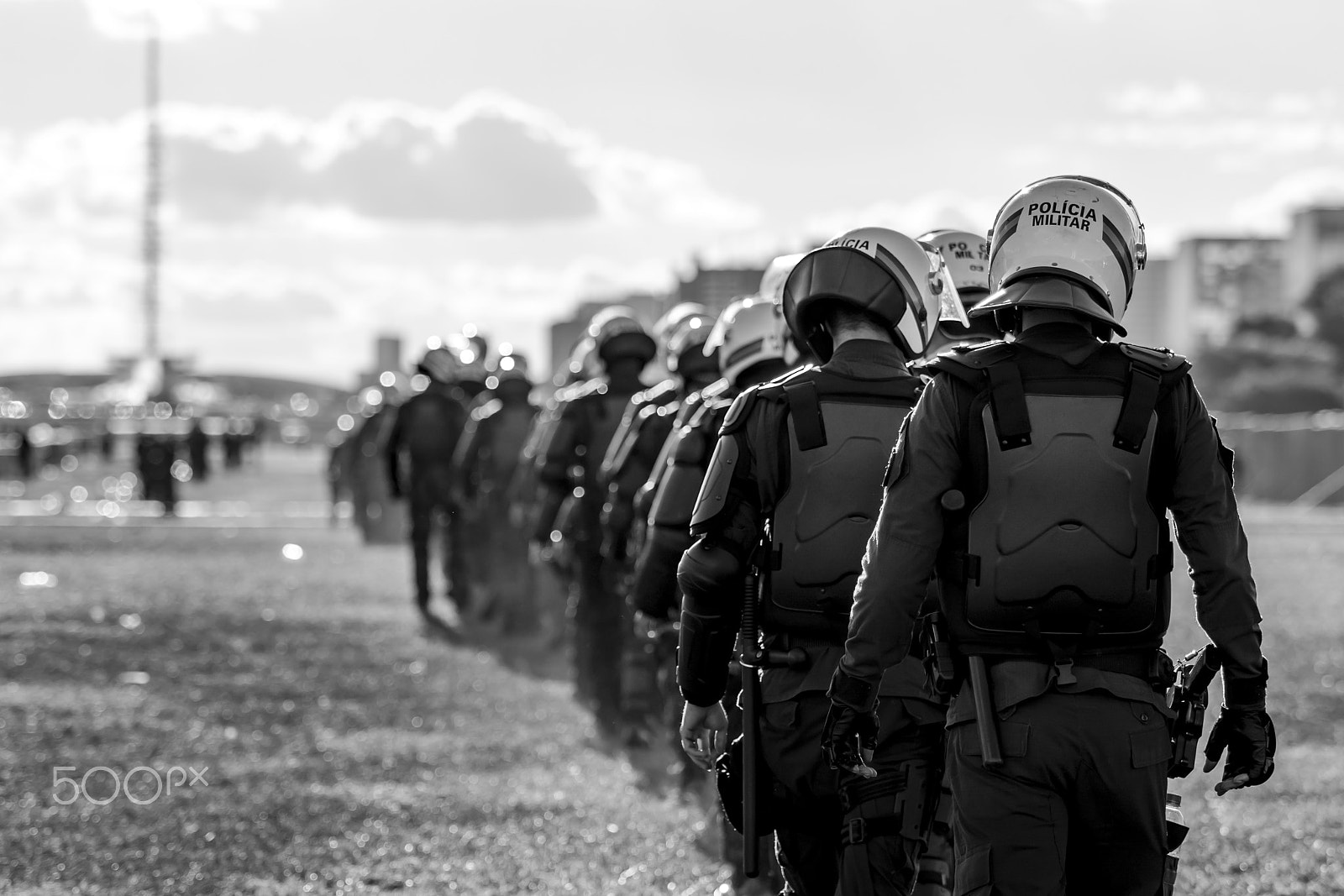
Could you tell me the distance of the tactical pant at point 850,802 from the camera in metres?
4.95

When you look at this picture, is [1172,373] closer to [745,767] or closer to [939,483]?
[939,483]

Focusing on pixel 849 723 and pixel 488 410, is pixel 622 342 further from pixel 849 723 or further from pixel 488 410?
pixel 849 723

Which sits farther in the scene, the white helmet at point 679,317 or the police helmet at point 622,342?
the police helmet at point 622,342

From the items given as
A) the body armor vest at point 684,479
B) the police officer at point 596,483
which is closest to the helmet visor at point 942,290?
the body armor vest at point 684,479

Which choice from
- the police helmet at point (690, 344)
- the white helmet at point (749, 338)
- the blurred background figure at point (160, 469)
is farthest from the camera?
the blurred background figure at point (160, 469)

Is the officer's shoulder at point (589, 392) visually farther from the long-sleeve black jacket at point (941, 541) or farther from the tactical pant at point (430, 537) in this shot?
the long-sleeve black jacket at point (941, 541)

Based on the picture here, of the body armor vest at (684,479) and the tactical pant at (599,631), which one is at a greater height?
the body armor vest at (684,479)

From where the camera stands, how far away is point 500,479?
1543 cm

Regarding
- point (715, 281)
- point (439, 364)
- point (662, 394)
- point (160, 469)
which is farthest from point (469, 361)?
point (160, 469)

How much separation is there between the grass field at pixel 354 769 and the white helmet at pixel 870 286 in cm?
259

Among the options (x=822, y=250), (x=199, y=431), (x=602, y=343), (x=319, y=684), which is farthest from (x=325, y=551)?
(x=199, y=431)

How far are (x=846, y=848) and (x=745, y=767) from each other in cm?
36

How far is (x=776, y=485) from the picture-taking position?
5.17 metres

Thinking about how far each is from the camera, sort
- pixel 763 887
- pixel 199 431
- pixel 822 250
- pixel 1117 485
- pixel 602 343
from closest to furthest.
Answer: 1. pixel 1117 485
2. pixel 822 250
3. pixel 763 887
4. pixel 602 343
5. pixel 199 431
